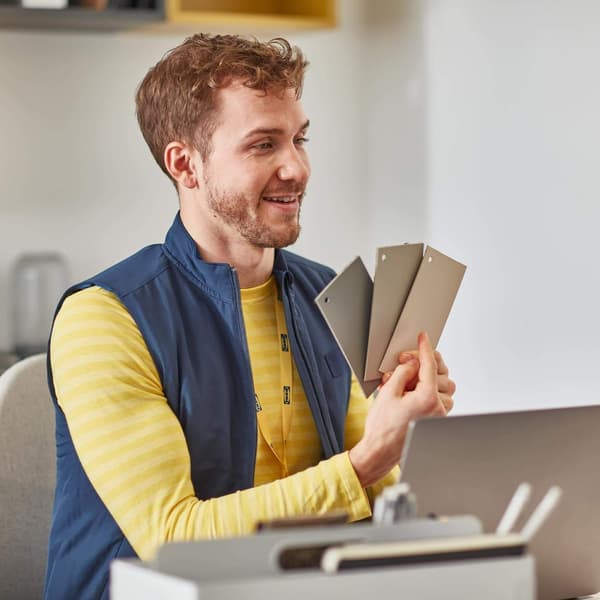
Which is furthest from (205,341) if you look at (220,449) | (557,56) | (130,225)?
(130,225)

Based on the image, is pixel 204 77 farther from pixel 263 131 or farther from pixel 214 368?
pixel 214 368

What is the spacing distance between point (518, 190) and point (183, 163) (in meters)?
1.16

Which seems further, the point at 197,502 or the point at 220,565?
→ the point at 197,502

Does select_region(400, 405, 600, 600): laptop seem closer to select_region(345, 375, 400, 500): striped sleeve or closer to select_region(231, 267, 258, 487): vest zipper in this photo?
select_region(231, 267, 258, 487): vest zipper

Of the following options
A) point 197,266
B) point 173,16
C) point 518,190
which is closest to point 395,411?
point 197,266

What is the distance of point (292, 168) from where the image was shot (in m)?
1.75

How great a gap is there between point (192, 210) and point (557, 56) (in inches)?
45.4

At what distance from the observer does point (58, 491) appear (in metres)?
1.68

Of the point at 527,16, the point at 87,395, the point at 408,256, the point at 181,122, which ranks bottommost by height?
the point at 87,395

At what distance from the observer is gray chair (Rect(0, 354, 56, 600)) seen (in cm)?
188

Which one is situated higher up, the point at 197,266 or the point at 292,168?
the point at 292,168

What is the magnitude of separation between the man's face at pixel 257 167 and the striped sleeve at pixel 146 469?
0.98ft

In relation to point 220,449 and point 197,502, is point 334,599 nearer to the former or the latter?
point 197,502

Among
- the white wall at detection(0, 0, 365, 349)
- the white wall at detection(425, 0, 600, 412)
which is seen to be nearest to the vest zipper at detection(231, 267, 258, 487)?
the white wall at detection(425, 0, 600, 412)
